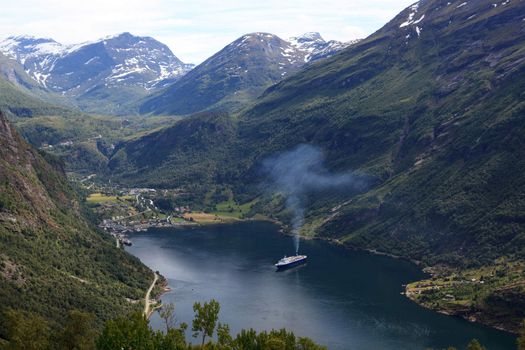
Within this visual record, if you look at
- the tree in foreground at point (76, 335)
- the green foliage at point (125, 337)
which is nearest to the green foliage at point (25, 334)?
the tree in foreground at point (76, 335)

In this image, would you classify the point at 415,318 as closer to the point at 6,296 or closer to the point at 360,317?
the point at 360,317

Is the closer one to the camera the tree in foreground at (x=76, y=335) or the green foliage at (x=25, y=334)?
the green foliage at (x=25, y=334)

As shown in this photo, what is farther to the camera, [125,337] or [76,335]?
[76,335]

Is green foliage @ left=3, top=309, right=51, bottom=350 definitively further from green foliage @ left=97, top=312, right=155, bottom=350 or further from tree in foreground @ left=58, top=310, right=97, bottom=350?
green foliage @ left=97, top=312, right=155, bottom=350

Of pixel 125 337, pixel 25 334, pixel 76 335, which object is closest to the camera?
pixel 25 334

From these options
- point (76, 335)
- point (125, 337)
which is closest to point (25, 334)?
point (76, 335)

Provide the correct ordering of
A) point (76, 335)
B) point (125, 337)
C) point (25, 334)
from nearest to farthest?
1. point (25, 334)
2. point (125, 337)
3. point (76, 335)

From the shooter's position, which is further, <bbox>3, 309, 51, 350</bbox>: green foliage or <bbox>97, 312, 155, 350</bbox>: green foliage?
<bbox>97, 312, 155, 350</bbox>: green foliage

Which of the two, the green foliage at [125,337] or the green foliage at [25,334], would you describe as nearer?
the green foliage at [25,334]

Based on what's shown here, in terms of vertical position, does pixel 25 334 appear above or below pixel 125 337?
below

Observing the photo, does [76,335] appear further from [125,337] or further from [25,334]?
[125,337]

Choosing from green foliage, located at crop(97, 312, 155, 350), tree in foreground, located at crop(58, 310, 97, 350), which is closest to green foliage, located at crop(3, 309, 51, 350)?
tree in foreground, located at crop(58, 310, 97, 350)

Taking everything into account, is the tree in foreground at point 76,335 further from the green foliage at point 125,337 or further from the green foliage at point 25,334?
the green foliage at point 25,334
